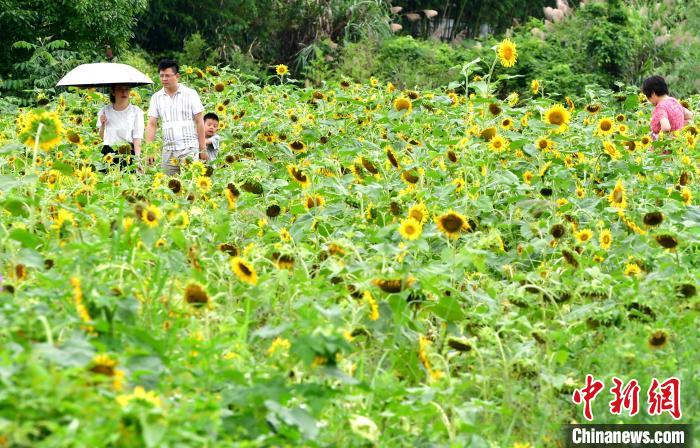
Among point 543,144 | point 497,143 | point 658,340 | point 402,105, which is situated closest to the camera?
point 658,340

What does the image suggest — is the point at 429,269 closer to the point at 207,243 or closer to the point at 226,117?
the point at 207,243

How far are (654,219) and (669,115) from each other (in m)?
3.68

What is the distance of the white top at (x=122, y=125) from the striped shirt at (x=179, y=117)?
127mm

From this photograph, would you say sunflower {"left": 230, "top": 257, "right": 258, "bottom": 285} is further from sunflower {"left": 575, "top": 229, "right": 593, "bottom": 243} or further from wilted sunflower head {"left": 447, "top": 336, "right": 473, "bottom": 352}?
sunflower {"left": 575, "top": 229, "right": 593, "bottom": 243}

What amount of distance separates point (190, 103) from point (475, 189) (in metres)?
2.79

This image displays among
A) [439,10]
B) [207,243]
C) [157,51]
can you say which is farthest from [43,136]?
[439,10]

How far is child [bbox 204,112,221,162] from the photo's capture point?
7.77 metres

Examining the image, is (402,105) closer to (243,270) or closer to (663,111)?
(663,111)

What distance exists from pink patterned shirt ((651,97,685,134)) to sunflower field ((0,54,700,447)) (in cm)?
195

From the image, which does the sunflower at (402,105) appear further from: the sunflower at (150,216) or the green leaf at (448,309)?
the sunflower at (150,216)

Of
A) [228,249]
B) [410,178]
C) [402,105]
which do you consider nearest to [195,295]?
[228,249]

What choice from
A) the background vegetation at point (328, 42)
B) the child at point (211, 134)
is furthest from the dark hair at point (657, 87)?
the background vegetation at point (328, 42)

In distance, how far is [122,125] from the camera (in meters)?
7.57

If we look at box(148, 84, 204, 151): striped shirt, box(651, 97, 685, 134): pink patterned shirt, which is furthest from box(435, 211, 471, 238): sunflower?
box(651, 97, 685, 134): pink patterned shirt
